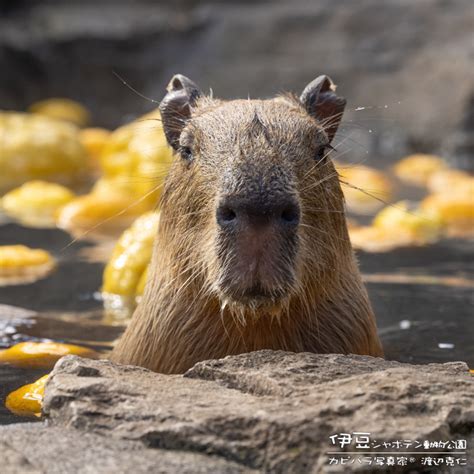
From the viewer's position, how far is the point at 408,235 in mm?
8406

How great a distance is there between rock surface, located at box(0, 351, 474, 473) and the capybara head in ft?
1.13

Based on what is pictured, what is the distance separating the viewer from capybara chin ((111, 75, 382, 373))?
373 centimetres

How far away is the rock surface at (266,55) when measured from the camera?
40.3 ft

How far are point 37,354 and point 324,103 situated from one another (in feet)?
5.98

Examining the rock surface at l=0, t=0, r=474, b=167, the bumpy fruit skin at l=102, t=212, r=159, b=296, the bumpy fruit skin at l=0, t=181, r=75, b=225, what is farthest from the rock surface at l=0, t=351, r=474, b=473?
the rock surface at l=0, t=0, r=474, b=167

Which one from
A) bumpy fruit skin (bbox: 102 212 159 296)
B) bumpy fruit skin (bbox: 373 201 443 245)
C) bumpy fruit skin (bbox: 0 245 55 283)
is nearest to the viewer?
bumpy fruit skin (bbox: 102 212 159 296)

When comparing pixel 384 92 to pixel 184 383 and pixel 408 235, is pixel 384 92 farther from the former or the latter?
pixel 184 383

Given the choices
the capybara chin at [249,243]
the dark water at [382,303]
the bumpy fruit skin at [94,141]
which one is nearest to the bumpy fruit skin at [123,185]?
the dark water at [382,303]

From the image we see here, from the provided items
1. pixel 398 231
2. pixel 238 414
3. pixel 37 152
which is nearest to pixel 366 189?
pixel 398 231

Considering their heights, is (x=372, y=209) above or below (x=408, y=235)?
above

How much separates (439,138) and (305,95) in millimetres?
7404

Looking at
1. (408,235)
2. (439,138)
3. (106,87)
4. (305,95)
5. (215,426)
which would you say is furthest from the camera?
(106,87)

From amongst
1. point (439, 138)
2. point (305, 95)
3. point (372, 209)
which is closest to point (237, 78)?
point (439, 138)

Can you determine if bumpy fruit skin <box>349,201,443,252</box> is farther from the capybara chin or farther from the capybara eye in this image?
the capybara eye
